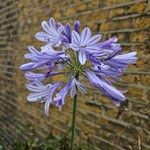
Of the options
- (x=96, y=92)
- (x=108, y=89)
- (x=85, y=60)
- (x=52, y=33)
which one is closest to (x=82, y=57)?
(x=85, y=60)

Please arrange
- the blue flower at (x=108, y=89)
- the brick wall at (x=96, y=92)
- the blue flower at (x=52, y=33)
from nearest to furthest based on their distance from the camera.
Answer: the blue flower at (x=108, y=89)
the blue flower at (x=52, y=33)
the brick wall at (x=96, y=92)

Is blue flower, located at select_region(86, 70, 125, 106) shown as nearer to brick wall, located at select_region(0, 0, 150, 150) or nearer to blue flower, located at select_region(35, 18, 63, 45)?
blue flower, located at select_region(35, 18, 63, 45)

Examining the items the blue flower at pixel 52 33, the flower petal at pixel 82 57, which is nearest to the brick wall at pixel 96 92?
the blue flower at pixel 52 33

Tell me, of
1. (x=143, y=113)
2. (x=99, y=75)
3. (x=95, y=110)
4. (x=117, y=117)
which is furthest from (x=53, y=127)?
(x=99, y=75)

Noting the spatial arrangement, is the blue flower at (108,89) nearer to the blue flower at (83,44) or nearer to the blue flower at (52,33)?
the blue flower at (83,44)

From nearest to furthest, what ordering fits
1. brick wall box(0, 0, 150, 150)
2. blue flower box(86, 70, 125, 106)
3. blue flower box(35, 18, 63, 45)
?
blue flower box(86, 70, 125, 106)
blue flower box(35, 18, 63, 45)
brick wall box(0, 0, 150, 150)

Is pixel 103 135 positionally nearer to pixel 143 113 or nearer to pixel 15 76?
pixel 143 113

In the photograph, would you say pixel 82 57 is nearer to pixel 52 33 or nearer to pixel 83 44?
pixel 83 44

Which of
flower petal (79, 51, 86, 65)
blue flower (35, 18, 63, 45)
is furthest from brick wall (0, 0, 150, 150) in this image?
flower petal (79, 51, 86, 65)

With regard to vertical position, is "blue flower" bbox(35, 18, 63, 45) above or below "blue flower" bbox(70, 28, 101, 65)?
above
